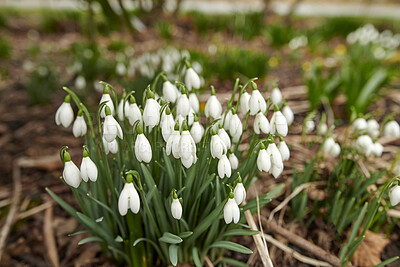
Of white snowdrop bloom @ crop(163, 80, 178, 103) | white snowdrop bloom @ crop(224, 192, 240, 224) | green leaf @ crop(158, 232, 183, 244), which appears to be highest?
white snowdrop bloom @ crop(163, 80, 178, 103)

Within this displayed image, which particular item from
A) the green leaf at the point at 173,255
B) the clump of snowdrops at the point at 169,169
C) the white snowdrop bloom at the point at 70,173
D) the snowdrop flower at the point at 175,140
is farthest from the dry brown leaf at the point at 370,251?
the white snowdrop bloom at the point at 70,173

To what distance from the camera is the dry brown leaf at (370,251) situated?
167 centimetres

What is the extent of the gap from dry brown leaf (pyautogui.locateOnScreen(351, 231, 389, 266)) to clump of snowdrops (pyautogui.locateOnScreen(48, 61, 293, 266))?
26.6 inches

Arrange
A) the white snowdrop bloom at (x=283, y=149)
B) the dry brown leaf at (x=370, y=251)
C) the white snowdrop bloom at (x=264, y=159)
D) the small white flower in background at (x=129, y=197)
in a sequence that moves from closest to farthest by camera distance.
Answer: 1. the small white flower in background at (x=129, y=197)
2. the white snowdrop bloom at (x=264, y=159)
3. the white snowdrop bloom at (x=283, y=149)
4. the dry brown leaf at (x=370, y=251)

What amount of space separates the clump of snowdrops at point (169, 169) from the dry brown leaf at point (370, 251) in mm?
676

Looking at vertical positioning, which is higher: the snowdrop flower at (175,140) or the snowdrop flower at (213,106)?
the snowdrop flower at (213,106)

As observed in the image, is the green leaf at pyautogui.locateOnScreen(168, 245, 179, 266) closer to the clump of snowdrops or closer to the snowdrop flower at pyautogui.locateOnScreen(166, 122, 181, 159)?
the clump of snowdrops

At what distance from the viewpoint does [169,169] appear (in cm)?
135

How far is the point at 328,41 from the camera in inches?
230

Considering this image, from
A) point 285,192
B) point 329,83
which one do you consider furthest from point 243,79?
point 285,192

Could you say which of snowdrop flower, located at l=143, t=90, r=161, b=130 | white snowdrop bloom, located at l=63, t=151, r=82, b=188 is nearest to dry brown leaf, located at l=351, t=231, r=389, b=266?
snowdrop flower, located at l=143, t=90, r=161, b=130

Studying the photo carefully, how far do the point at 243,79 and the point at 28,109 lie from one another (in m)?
2.29

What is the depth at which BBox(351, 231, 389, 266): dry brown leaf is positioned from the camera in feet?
5.46

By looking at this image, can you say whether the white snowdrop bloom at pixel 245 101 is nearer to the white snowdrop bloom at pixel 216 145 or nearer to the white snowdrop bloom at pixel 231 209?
the white snowdrop bloom at pixel 216 145
